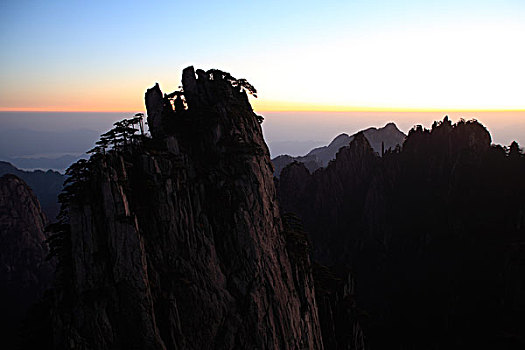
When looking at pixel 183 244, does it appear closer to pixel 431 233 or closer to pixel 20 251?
pixel 431 233

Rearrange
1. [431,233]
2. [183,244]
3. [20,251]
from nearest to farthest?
[183,244] < [431,233] < [20,251]

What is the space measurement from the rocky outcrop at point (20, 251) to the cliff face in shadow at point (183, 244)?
68.8 meters

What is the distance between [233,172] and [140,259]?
1296 cm

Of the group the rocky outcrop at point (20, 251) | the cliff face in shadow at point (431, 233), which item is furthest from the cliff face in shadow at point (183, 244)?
the rocky outcrop at point (20, 251)

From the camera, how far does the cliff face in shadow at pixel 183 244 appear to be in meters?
23.7

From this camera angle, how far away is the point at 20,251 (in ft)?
309

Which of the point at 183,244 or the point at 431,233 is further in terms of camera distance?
the point at 431,233

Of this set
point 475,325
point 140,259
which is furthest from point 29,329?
point 475,325

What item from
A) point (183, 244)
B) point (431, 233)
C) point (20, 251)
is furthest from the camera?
point (20, 251)

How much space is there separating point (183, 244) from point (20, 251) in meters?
90.9

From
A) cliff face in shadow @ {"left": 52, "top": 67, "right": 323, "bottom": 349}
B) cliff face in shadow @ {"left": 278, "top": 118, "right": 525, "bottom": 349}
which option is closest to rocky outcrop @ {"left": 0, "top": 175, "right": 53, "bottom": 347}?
cliff face in shadow @ {"left": 52, "top": 67, "right": 323, "bottom": 349}

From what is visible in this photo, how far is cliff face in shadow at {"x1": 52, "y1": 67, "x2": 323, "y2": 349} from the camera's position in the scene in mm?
23703

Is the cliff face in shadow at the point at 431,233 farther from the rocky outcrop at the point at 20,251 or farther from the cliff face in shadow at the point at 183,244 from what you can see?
the rocky outcrop at the point at 20,251

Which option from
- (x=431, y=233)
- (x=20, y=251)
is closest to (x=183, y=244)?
(x=431, y=233)
